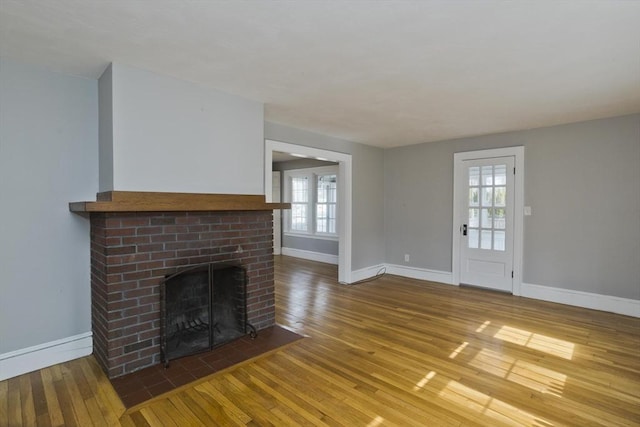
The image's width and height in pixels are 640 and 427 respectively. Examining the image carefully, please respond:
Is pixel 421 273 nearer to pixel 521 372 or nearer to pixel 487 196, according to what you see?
pixel 487 196

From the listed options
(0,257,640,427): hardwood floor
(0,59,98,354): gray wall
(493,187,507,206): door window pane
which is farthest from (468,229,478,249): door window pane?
(0,59,98,354): gray wall

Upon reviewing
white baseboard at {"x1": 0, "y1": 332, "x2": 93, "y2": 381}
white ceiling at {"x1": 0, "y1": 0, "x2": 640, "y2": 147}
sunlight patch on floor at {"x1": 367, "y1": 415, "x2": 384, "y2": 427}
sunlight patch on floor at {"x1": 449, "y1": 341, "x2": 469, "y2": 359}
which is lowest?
sunlight patch on floor at {"x1": 367, "y1": 415, "x2": 384, "y2": 427}

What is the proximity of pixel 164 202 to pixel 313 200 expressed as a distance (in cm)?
513

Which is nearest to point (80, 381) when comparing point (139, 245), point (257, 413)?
point (139, 245)

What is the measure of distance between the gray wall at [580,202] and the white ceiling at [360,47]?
661mm

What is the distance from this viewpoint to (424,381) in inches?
93.7

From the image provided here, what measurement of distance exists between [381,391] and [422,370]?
1.53 ft

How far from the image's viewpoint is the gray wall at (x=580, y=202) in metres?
3.75

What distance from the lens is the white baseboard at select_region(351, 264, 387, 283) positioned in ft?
17.4

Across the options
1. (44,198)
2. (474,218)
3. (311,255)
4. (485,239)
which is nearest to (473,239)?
(485,239)

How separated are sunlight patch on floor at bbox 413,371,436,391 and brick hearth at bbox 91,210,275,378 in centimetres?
190

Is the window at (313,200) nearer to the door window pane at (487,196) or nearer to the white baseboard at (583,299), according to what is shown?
the door window pane at (487,196)

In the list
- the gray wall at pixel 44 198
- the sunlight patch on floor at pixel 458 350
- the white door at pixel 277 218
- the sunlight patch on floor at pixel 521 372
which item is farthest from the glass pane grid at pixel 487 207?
the gray wall at pixel 44 198

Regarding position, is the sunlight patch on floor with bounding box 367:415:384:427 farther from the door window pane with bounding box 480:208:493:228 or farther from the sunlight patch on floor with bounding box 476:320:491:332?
the door window pane with bounding box 480:208:493:228
